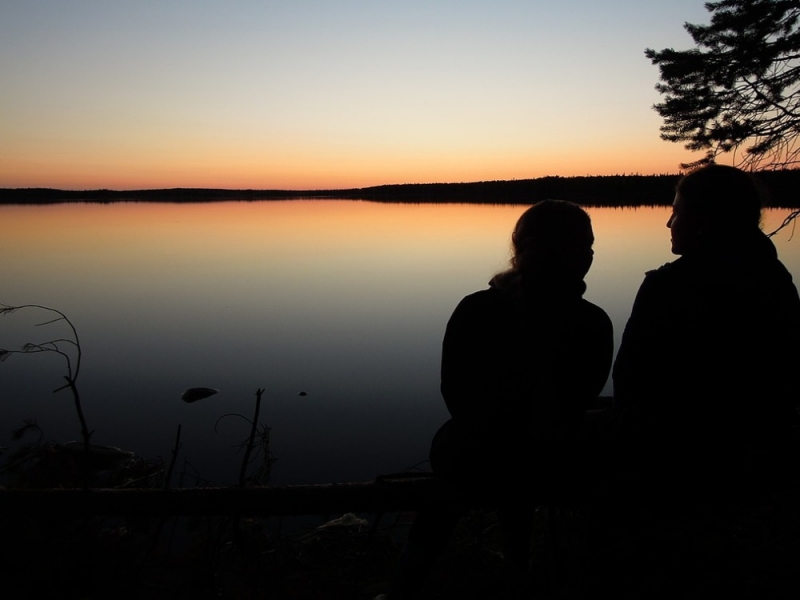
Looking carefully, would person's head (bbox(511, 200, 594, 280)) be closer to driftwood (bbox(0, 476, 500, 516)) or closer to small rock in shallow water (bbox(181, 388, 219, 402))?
driftwood (bbox(0, 476, 500, 516))

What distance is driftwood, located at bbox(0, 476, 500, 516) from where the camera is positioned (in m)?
2.48

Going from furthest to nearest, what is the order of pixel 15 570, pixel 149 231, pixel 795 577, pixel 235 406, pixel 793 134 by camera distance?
pixel 149 231, pixel 235 406, pixel 793 134, pixel 15 570, pixel 795 577

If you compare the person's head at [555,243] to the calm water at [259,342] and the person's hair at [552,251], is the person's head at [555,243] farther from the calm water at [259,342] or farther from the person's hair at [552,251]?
the calm water at [259,342]

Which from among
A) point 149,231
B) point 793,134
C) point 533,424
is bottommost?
point 149,231

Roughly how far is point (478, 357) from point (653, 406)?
2.03ft

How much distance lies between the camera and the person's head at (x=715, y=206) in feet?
6.79

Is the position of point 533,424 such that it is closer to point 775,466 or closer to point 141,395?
point 775,466

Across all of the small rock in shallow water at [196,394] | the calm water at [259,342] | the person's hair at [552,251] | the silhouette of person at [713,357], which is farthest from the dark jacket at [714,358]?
the small rock in shallow water at [196,394]

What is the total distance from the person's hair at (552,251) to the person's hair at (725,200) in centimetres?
39

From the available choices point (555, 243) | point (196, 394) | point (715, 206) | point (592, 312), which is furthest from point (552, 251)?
point (196, 394)

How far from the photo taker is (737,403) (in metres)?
2.01

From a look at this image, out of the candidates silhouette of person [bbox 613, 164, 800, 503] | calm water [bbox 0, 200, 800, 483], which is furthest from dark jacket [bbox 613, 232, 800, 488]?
calm water [bbox 0, 200, 800, 483]

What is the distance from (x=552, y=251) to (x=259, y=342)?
8.78m

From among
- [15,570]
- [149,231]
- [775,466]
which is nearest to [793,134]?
[775,466]
